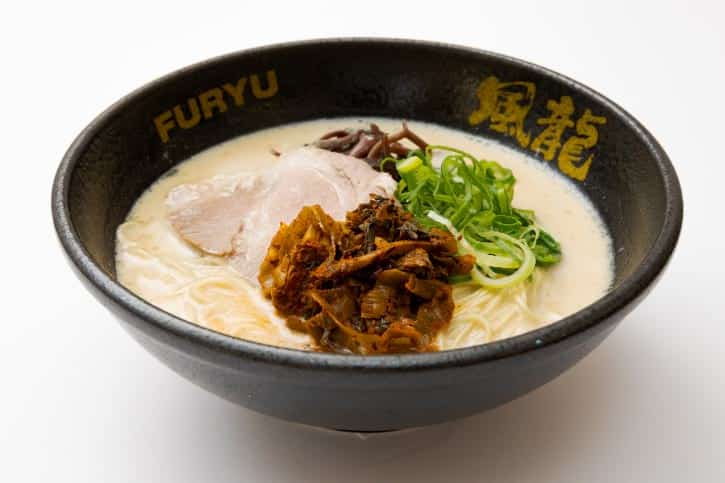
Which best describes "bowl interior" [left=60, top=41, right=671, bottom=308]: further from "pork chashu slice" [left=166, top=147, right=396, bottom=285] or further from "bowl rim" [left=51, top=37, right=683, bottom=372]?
"pork chashu slice" [left=166, top=147, right=396, bottom=285]

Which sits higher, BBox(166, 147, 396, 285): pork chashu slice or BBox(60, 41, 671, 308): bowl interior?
BBox(60, 41, 671, 308): bowl interior

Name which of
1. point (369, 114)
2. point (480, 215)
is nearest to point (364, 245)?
point (480, 215)

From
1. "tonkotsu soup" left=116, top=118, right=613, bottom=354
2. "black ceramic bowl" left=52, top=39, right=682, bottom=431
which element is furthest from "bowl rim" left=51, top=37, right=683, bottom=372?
"tonkotsu soup" left=116, top=118, right=613, bottom=354

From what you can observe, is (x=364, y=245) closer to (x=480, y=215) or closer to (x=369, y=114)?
(x=480, y=215)

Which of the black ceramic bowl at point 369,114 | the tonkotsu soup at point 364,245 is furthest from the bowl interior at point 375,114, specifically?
the tonkotsu soup at point 364,245

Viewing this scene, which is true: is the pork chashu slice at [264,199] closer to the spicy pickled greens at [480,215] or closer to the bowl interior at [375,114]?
the spicy pickled greens at [480,215]

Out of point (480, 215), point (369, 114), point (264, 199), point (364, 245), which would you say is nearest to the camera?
point (364, 245)
